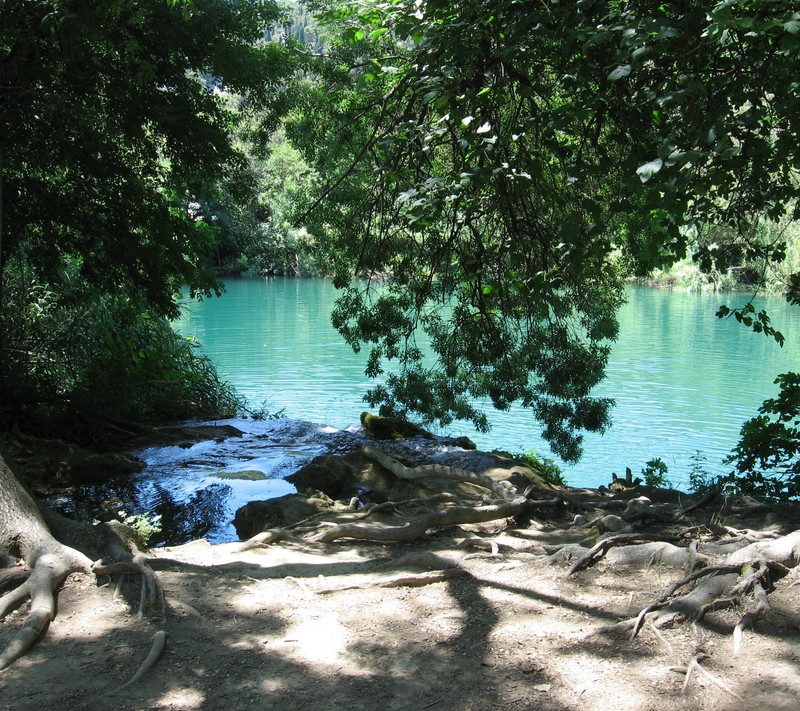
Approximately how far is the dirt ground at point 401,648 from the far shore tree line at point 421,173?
5.80ft

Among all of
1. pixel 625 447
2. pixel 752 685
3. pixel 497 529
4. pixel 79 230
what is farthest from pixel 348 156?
pixel 752 685

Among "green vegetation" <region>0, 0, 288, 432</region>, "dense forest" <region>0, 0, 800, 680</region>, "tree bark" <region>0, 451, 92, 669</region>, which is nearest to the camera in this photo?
"tree bark" <region>0, 451, 92, 669</region>

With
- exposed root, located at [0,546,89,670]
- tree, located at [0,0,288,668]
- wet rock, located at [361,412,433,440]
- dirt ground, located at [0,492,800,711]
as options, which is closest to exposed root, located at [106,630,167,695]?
dirt ground, located at [0,492,800,711]

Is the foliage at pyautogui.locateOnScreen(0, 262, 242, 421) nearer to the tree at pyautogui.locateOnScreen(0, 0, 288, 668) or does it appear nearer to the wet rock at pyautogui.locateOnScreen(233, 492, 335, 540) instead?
the tree at pyautogui.locateOnScreen(0, 0, 288, 668)

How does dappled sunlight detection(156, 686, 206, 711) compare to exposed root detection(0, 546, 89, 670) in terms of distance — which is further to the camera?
exposed root detection(0, 546, 89, 670)

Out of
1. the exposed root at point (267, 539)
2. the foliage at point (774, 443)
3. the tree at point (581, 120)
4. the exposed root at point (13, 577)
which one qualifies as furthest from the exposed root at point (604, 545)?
the foliage at point (774, 443)

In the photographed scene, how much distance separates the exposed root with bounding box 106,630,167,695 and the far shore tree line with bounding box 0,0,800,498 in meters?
2.67

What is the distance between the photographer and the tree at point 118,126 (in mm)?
7594

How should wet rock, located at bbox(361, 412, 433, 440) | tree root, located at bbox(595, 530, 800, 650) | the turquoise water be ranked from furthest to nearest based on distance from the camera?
the turquoise water < wet rock, located at bbox(361, 412, 433, 440) < tree root, located at bbox(595, 530, 800, 650)

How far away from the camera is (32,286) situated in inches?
505

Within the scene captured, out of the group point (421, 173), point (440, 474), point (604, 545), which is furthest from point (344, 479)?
point (604, 545)

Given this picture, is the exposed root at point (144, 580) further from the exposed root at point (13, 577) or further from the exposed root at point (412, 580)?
the exposed root at point (412, 580)

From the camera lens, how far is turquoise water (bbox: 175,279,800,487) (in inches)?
648

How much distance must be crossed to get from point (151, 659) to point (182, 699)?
1.15 ft
